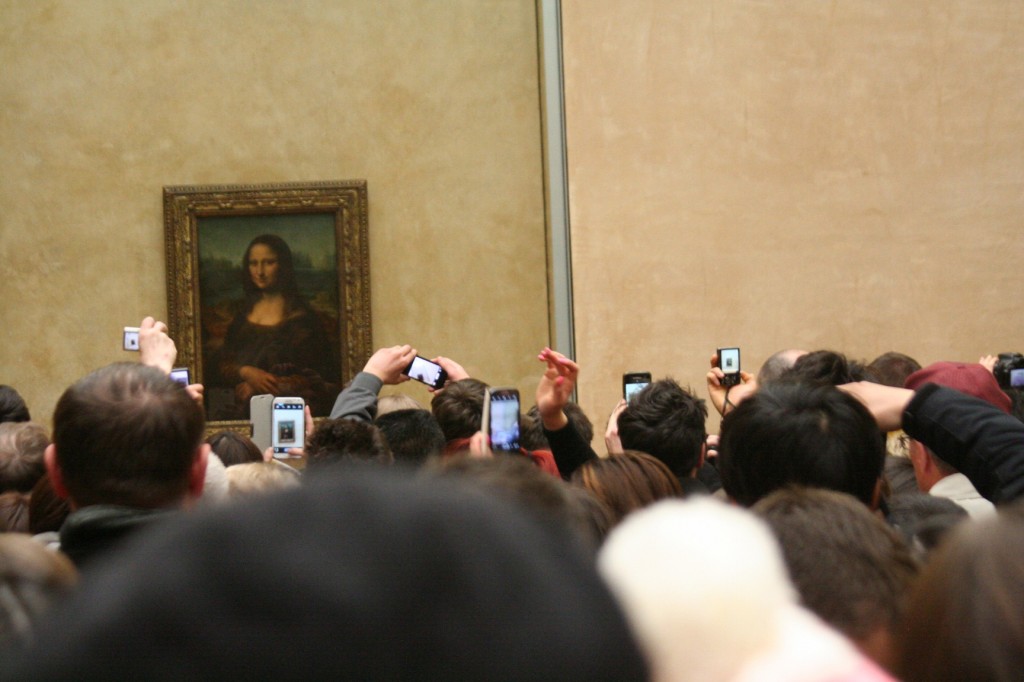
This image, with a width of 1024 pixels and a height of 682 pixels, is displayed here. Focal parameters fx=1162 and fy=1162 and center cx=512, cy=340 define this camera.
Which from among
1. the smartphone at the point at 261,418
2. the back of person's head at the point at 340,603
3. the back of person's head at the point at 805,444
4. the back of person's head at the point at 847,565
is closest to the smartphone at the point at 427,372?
the smartphone at the point at 261,418

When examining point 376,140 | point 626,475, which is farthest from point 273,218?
point 626,475

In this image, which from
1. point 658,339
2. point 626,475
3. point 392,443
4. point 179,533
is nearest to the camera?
point 179,533

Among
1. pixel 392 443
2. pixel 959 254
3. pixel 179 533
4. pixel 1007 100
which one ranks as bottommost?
pixel 392 443

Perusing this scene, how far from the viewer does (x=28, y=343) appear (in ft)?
40.0

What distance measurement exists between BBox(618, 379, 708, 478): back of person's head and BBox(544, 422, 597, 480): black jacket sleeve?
334 millimetres

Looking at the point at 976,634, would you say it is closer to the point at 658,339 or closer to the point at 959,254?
the point at 658,339

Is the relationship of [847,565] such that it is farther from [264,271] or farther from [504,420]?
[264,271]

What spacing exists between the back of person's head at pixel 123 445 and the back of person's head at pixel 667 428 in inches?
Result: 90.7

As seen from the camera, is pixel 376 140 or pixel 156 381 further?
pixel 376 140

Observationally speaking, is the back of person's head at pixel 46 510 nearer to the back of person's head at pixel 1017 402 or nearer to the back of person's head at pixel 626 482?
the back of person's head at pixel 626 482

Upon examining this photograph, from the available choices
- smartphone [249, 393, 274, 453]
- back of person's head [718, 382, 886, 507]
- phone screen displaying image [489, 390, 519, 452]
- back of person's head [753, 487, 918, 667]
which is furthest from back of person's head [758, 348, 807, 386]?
back of person's head [753, 487, 918, 667]

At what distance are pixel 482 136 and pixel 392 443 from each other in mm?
7763

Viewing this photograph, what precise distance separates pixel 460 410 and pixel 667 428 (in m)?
0.95

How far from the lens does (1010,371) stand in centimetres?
624
